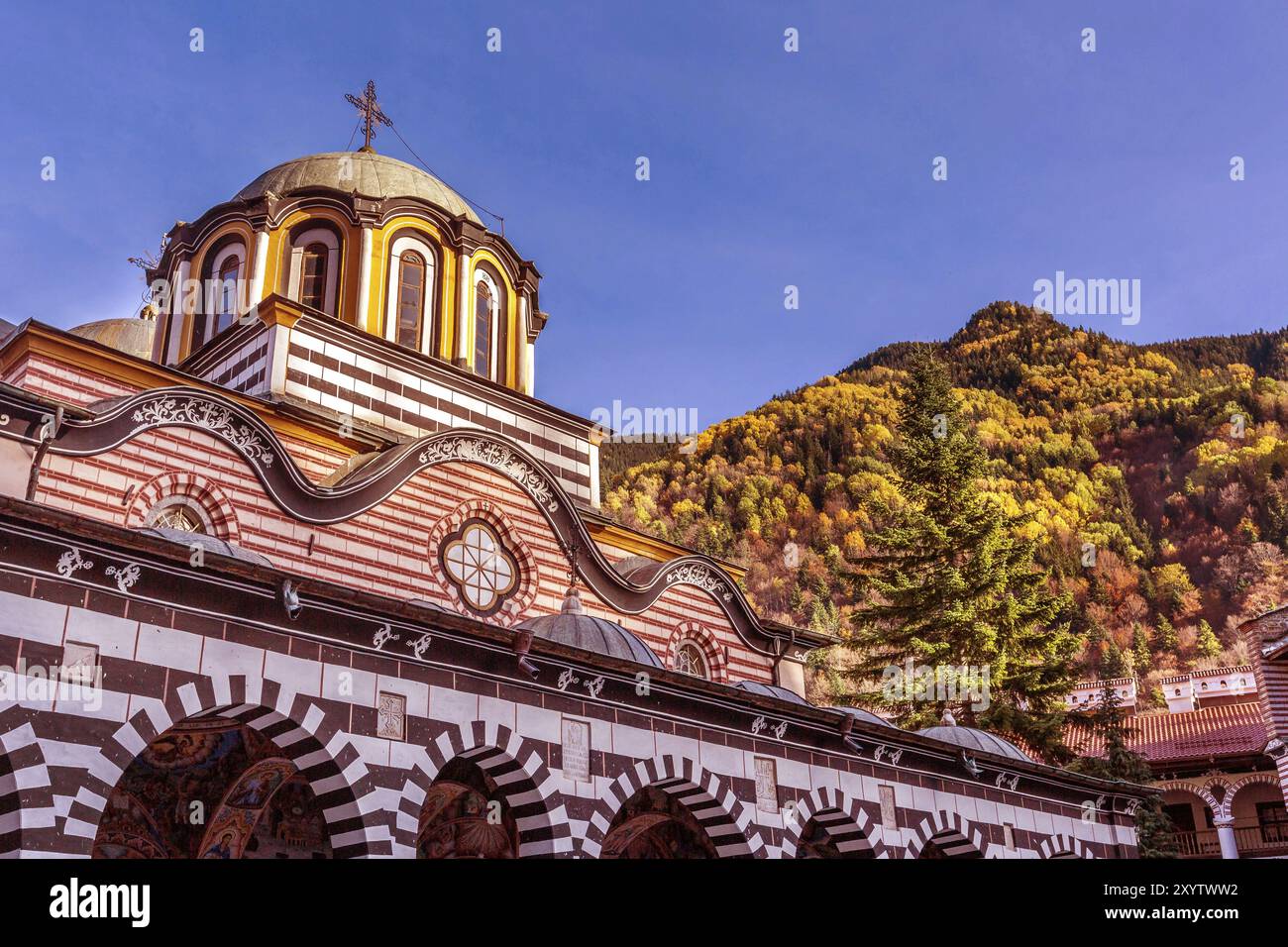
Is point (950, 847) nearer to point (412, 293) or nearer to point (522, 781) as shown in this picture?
point (522, 781)

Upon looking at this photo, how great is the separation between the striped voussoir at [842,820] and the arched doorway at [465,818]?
3.41 meters

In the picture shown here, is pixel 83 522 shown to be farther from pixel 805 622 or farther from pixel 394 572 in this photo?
pixel 805 622

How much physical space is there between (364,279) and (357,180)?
250cm

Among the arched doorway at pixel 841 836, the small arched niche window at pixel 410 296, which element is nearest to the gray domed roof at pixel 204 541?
the arched doorway at pixel 841 836

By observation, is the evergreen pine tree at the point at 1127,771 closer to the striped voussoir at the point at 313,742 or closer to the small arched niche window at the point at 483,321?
the small arched niche window at the point at 483,321

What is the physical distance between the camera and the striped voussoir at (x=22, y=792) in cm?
→ 855

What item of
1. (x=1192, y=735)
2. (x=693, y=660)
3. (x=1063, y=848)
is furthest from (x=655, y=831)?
(x=1192, y=735)

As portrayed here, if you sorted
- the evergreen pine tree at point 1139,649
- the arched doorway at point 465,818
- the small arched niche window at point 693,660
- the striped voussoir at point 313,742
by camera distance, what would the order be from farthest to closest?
the evergreen pine tree at point 1139,649, the small arched niche window at point 693,660, the arched doorway at point 465,818, the striped voussoir at point 313,742

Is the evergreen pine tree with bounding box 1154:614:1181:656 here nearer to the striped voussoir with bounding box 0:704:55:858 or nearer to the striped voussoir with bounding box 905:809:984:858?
the striped voussoir with bounding box 905:809:984:858

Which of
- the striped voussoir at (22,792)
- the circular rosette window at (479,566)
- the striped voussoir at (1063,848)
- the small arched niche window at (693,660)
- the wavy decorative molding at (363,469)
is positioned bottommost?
the striped voussoir at (1063,848)

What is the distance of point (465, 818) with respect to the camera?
43.4 ft

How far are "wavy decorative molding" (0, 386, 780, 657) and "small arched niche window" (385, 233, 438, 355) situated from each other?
4.03 metres

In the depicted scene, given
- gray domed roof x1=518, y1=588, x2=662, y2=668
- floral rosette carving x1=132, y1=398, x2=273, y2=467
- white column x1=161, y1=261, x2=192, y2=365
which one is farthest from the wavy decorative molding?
white column x1=161, y1=261, x2=192, y2=365

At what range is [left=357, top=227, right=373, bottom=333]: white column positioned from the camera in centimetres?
1953
